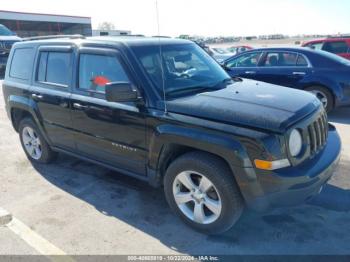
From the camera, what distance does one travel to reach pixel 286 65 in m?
7.61

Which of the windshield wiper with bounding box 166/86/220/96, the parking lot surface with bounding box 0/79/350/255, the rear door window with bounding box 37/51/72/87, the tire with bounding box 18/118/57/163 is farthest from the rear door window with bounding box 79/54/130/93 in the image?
the tire with bounding box 18/118/57/163

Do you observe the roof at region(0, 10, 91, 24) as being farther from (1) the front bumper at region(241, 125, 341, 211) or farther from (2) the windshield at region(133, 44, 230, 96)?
(1) the front bumper at region(241, 125, 341, 211)

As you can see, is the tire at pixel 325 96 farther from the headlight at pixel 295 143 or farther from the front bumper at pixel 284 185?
the headlight at pixel 295 143

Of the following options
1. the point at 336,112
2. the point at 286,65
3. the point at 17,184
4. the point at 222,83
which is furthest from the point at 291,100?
the point at 336,112

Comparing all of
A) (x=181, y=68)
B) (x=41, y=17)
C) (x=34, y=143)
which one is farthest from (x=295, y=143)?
(x=41, y=17)

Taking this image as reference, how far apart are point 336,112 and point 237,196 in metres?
6.08

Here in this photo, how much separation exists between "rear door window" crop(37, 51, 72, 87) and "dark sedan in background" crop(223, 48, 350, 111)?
162 inches

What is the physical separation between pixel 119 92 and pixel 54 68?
1.66 metres

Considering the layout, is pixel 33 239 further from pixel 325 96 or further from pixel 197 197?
pixel 325 96

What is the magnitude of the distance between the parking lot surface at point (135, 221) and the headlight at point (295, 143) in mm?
670

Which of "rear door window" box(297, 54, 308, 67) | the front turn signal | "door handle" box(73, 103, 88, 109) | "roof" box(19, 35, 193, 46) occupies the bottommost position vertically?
the front turn signal

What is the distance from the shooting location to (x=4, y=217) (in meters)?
3.66

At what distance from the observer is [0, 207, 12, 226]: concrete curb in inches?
141

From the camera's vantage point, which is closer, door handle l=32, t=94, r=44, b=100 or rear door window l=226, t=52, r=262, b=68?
door handle l=32, t=94, r=44, b=100
